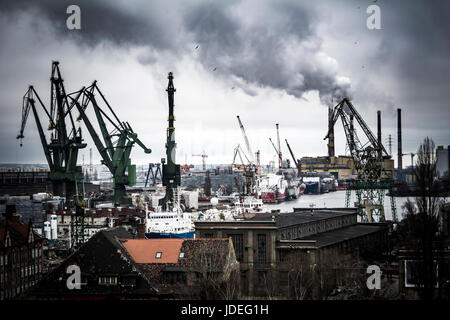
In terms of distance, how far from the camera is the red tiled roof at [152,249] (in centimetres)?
1084

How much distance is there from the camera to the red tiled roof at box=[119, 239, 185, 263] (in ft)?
35.6

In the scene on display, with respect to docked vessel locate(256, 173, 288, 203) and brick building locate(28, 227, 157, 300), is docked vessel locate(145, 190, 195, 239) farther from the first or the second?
docked vessel locate(256, 173, 288, 203)

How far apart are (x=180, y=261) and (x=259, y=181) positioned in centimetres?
5424

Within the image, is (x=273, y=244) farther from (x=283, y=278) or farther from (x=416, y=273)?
(x=416, y=273)

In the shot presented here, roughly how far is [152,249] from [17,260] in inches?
103

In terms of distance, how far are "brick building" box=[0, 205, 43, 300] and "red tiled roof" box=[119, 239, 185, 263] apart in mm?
1985

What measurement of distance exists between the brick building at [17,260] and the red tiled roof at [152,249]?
1985 millimetres

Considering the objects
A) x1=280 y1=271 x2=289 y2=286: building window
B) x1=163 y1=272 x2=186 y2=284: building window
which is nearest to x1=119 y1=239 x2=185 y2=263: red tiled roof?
x1=163 y1=272 x2=186 y2=284: building window

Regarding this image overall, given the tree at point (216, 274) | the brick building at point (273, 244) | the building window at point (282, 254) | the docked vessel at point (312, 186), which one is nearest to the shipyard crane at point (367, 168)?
the brick building at point (273, 244)

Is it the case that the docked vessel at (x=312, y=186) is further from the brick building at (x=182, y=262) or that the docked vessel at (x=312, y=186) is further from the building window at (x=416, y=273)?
the building window at (x=416, y=273)

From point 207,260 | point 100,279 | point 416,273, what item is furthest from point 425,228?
point 100,279

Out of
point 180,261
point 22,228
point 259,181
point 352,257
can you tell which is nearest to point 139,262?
point 180,261
